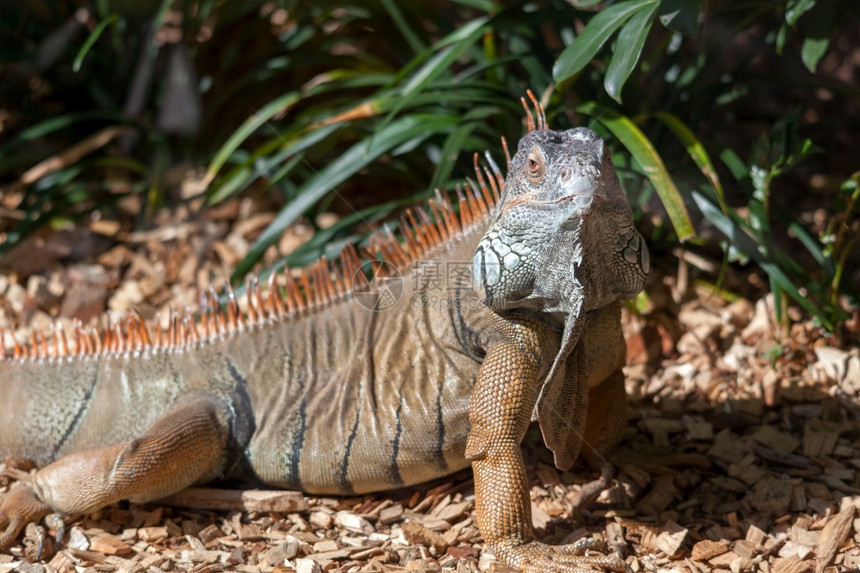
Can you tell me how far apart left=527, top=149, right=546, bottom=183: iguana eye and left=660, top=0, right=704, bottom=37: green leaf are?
1104 mm

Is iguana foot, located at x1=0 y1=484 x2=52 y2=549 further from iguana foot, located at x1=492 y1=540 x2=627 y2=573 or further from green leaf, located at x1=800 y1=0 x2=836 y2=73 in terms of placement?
green leaf, located at x1=800 y1=0 x2=836 y2=73

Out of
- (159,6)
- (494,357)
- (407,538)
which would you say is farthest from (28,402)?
(159,6)

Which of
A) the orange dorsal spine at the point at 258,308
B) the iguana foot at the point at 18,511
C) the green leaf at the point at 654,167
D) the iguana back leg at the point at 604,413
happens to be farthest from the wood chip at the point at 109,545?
the green leaf at the point at 654,167

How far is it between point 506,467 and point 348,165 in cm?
207

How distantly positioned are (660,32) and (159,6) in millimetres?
3441

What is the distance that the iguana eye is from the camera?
280 cm

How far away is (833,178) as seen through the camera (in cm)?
565

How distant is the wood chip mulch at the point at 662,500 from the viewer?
324cm

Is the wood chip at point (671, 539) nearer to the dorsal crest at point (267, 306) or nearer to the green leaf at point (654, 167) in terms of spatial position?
the green leaf at point (654, 167)

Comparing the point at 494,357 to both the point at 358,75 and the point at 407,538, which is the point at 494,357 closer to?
the point at 407,538

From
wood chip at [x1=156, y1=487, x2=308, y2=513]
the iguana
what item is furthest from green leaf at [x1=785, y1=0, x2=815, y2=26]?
wood chip at [x1=156, y1=487, x2=308, y2=513]

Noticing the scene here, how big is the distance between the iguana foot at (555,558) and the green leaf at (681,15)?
2076 millimetres

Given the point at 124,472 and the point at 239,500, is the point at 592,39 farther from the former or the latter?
the point at 124,472

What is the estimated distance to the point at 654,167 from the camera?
11.8ft
